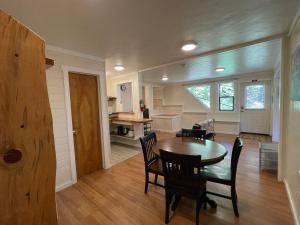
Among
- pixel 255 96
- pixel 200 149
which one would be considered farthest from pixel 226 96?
pixel 200 149

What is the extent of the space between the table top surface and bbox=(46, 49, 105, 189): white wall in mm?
1638

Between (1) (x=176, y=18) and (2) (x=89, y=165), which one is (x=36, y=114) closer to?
(1) (x=176, y=18)

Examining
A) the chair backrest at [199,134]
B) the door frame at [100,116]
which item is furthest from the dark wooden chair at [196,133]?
the door frame at [100,116]

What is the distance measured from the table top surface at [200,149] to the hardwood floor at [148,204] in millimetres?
746

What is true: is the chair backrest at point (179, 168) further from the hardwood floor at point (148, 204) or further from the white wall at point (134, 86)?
the white wall at point (134, 86)

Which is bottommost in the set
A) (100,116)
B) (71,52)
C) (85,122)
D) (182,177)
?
(182,177)

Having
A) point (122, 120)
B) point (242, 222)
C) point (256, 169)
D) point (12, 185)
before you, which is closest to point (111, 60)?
point (122, 120)

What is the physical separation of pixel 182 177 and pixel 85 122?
7.29ft

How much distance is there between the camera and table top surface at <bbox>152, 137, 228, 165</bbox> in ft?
5.89

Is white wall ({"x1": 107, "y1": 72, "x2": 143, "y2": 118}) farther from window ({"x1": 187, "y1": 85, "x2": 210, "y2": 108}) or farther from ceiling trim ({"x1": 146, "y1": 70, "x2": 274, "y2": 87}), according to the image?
window ({"x1": 187, "y1": 85, "x2": 210, "y2": 108})

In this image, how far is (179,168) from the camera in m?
1.74

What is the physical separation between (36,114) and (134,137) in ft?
12.9

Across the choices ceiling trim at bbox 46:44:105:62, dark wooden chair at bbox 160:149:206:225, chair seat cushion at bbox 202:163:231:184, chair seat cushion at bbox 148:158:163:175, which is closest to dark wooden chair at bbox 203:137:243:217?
chair seat cushion at bbox 202:163:231:184

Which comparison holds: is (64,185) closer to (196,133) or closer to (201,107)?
(196,133)
